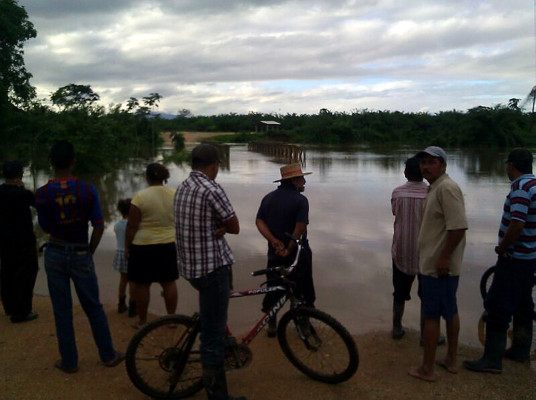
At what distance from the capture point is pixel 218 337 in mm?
3389

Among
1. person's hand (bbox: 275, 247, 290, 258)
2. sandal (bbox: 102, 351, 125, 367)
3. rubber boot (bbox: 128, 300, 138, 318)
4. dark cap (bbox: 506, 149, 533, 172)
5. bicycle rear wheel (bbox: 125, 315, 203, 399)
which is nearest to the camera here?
bicycle rear wheel (bbox: 125, 315, 203, 399)

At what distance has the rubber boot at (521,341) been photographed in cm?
431

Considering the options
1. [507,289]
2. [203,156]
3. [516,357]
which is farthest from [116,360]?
[516,357]

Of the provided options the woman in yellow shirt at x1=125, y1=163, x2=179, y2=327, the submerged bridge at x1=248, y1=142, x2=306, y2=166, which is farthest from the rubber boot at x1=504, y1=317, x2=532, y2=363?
the submerged bridge at x1=248, y1=142, x2=306, y2=166

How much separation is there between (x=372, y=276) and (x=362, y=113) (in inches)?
2990

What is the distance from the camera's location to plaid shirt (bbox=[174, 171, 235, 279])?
10.6ft

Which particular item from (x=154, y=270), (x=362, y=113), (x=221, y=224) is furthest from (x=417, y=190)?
(x=362, y=113)

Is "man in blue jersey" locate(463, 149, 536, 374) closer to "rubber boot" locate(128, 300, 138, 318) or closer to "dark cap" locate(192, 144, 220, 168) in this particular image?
"dark cap" locate(192, 144, 220, 168)

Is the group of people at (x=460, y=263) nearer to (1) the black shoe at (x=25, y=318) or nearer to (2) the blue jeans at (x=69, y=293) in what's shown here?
(2) the blue jeans at (x=69, y=293)

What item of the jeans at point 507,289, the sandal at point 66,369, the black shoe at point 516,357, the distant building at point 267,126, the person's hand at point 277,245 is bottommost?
the black shoe at point 516,357

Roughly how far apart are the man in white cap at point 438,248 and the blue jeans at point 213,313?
5.41 feet

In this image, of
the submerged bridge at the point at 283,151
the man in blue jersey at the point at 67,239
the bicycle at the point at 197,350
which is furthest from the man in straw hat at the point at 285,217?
the submerged bridge at the point at 283,151

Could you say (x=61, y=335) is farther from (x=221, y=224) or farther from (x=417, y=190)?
(x=417, y=190)

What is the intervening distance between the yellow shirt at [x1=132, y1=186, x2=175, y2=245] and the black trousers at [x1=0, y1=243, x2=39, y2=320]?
4.67 ft
